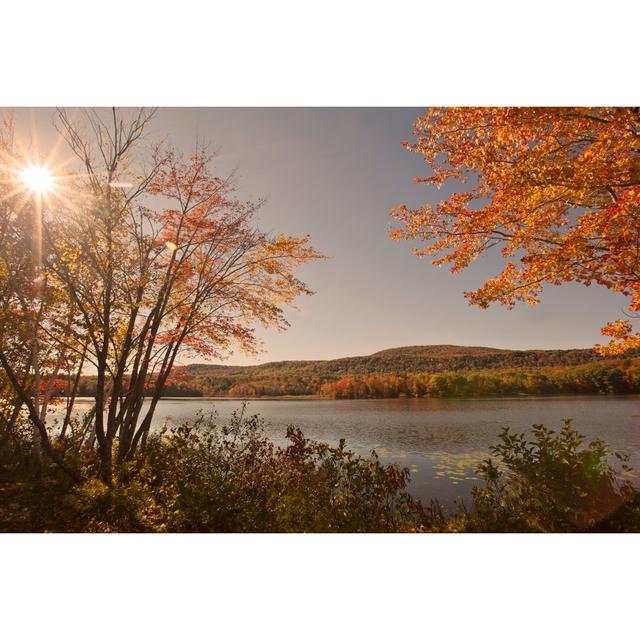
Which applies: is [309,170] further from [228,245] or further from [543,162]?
[543,162]

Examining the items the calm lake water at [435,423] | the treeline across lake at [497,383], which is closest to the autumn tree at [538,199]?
the calm lake water at [435,423]

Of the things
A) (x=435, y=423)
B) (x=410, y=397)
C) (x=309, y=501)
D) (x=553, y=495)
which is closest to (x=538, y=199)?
(x=553, y=495)

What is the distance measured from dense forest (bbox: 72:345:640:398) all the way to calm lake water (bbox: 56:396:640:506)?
46cm

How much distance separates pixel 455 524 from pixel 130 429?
13.3 feet

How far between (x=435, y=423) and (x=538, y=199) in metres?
7.39

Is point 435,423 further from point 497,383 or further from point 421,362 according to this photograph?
point 497,383

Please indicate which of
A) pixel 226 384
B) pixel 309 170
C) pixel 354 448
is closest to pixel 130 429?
pixel 226 384

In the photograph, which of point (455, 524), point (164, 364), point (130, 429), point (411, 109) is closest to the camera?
point (455, 524)

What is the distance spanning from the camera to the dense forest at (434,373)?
20.8 ft

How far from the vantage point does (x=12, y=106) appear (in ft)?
12.2

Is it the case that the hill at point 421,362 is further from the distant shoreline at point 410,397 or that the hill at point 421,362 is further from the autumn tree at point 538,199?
the autumn tree at point 538,199

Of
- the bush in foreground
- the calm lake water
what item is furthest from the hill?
the bush in foreground

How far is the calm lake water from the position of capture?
525cm

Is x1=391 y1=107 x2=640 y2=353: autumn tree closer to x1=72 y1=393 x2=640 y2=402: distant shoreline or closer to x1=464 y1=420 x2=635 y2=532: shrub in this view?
x1=464 y1=420 x2=635 y2=532: shrub
